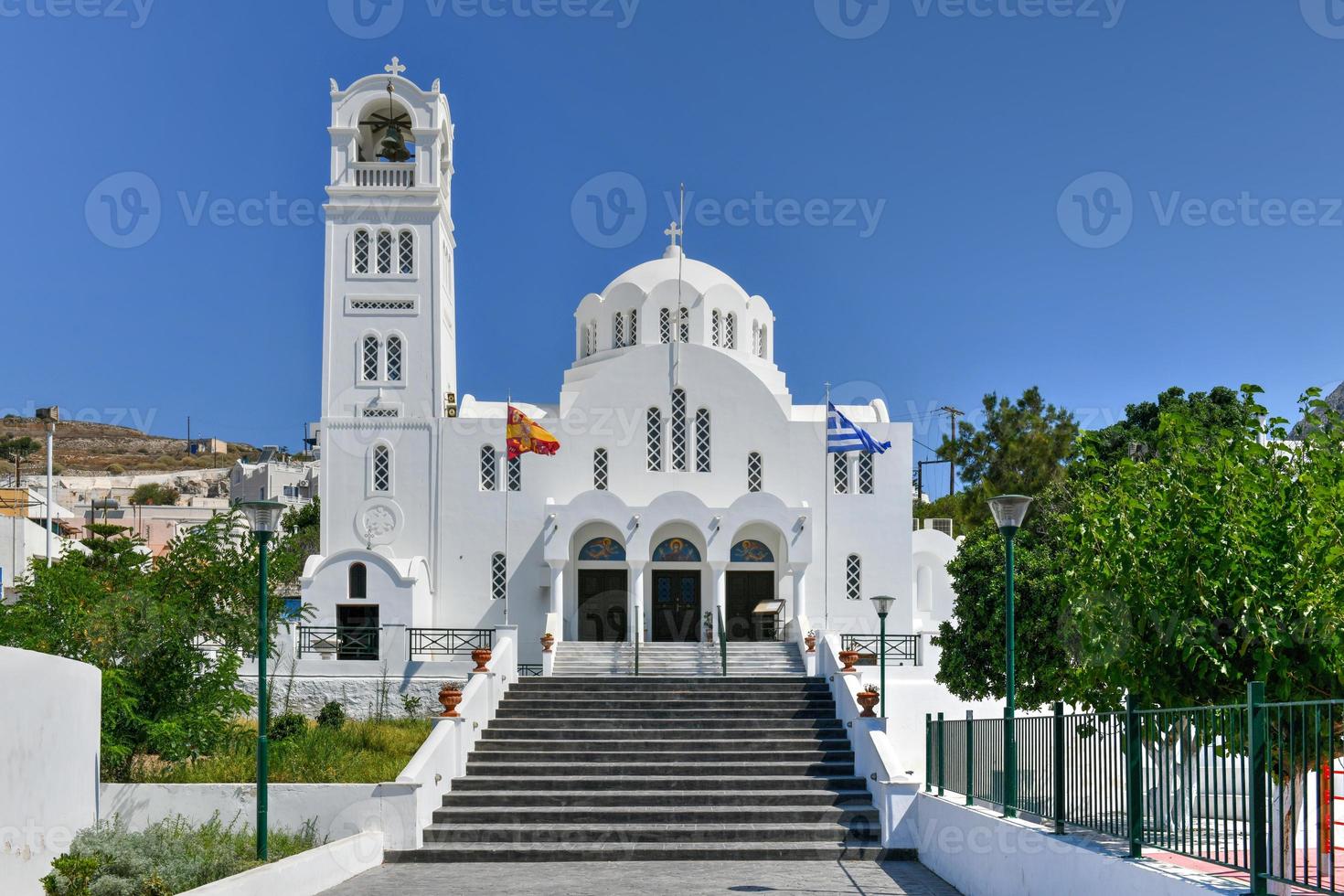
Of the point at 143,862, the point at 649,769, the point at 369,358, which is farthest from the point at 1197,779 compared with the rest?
the point at 369,358

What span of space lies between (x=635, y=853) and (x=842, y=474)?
16023 mm

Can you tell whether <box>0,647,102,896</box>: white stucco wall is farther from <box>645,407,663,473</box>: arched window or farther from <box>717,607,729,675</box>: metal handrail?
<box>645,407,663,473</box>: arched window

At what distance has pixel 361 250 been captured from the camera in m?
31.2

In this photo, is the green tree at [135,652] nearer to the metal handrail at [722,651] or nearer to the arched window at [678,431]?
the metal handrail at [722,651]

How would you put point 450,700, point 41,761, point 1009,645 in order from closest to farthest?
1. point 41,761
2. point 1009,645
3. point 450,700

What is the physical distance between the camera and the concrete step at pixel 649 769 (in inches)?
742

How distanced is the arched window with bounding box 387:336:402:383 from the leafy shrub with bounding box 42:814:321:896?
17831 millimetres

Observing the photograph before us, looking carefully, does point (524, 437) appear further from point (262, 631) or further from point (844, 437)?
point (262, 631)

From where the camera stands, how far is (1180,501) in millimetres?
10508

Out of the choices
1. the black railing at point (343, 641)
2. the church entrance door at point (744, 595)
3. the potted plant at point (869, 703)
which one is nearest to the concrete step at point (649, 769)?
the potted plant at point (869, 703)

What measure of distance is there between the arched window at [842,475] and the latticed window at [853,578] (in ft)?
5.10

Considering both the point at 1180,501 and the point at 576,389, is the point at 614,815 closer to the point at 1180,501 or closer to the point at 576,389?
the point at 1180,501

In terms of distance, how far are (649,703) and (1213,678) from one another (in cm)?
1252

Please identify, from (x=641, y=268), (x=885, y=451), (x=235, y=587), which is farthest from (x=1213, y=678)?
(x=641, y=268)
